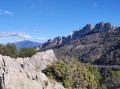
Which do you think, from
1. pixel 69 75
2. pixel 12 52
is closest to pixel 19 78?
pixel 69 75

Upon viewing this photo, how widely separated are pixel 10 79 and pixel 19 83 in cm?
134

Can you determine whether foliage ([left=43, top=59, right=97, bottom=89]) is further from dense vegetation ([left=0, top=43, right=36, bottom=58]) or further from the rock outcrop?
dense vegetation ([left=0, top=43, right=36, bottom=58])

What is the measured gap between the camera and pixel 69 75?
3800 centimetres

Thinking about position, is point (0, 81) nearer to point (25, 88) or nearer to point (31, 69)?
point (25, 88)

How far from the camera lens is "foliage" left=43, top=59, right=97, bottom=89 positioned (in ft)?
123

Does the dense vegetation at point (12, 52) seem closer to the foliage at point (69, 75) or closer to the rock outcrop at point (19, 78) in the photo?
the foliage at point (69, 75)

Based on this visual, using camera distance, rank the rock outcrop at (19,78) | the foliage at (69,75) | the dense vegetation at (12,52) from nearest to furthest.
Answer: the rock outcrop at (19,78) < the foliage at (69,75) < the dense vegetation at (12,52)

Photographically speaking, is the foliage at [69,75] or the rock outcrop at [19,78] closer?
the rock outcrop at [19,78]

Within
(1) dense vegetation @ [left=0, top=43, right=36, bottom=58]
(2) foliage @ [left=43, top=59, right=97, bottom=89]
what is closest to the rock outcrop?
(2) foliage @ [left=43, top=59, right=97, bottom=89]

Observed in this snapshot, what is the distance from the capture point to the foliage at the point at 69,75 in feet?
123

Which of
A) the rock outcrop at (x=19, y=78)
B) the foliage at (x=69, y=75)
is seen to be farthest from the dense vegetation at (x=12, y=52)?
the rock outcrop at (x=19, y=78)

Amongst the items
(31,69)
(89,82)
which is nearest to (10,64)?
(31,69)

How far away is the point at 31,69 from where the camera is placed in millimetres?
27094

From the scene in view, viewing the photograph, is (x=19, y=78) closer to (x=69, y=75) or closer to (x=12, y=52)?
(x=69, y=75)
